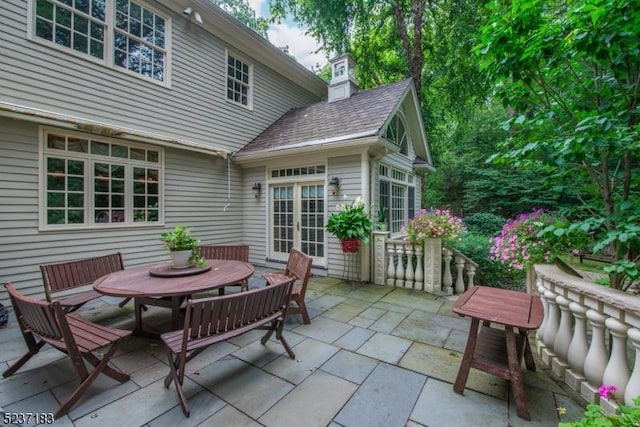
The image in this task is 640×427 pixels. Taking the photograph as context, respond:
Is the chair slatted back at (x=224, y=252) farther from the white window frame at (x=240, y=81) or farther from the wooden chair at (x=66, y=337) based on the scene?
the white window frame at (x=240, y=81)

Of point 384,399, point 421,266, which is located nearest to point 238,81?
point 421,266

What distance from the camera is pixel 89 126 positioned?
4172 mm

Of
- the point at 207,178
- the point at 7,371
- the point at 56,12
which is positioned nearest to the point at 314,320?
the point at 7,371

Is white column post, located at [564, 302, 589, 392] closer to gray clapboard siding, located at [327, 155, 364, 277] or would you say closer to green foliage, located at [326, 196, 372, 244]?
green foliage, located at [326, 196, 372, 244]

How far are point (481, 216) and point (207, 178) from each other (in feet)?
37.6

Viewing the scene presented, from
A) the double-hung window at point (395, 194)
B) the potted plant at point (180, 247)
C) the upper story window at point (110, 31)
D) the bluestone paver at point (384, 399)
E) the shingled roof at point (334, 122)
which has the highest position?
the upper story window at point (110, 31)

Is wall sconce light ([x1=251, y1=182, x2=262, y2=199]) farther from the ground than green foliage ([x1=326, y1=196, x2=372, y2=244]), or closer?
farther from the ground

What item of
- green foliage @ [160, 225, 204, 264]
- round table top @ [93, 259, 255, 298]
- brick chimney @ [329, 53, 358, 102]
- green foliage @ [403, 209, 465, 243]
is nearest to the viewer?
round table top @ [93, 259, 255, 298]

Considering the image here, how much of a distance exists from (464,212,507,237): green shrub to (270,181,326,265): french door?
8.21 meters

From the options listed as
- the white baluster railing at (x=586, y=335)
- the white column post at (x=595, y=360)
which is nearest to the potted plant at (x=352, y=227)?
the white baluster railing at (x=586, y=335)

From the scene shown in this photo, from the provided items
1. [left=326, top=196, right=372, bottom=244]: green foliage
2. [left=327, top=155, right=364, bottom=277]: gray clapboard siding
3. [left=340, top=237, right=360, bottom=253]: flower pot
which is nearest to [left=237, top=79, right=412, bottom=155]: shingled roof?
[left=327, top=155, right=364, bottom=277]: gray clapboard siding

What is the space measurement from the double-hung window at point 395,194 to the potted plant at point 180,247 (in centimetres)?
411

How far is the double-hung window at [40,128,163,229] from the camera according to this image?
13.9 feet

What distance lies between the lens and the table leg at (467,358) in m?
2.06
